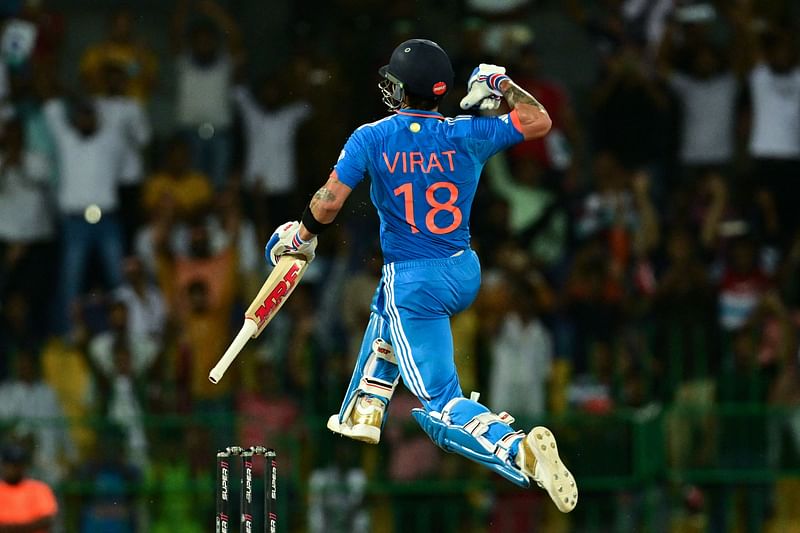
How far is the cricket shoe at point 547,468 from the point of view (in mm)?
10172

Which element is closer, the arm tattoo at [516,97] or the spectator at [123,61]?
the arm tattoo at [516,97]

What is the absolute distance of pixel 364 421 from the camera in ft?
36.4

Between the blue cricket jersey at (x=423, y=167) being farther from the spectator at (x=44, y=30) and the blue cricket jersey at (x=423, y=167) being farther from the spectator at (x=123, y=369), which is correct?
the spectator at (x=44, y=30)

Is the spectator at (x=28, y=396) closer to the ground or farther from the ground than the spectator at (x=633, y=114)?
closer to the ground

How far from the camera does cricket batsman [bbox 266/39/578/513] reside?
419 inches

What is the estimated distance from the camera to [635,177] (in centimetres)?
1797

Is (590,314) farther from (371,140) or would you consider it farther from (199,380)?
(371,140)

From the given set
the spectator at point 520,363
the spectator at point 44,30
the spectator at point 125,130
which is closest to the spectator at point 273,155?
the spectator at point 125,130

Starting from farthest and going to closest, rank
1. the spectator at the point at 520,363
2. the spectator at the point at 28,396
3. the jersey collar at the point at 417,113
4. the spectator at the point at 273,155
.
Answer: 1. the spectator at the point at 273,155
2. the spectator at the point at 28,396
3. the spectator at the point at 520,363
4. the jersey collar at the point at 417,113

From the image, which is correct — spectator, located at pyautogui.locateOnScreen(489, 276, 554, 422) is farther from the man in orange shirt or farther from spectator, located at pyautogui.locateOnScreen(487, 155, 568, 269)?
the man in orange shirt

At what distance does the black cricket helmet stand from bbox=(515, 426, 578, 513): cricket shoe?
205cm

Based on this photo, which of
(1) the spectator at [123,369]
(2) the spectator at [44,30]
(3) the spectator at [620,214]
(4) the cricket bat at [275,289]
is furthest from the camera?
(2) the spectator at [44,30]

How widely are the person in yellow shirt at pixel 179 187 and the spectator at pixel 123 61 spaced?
0.87 meters

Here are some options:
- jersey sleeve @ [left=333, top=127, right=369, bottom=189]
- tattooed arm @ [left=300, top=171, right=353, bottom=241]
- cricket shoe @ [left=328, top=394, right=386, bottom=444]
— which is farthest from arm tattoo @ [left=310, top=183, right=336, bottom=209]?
cricket shoe @ [left=328, top=394, right=386, bottom=444]
